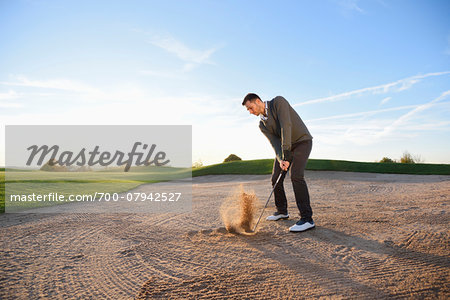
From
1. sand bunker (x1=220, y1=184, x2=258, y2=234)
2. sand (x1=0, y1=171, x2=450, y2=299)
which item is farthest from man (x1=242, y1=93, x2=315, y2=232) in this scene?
sand bunker (x1=220, y1=184, x2=258, y2=234)

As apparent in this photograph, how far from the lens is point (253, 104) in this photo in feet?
18.0

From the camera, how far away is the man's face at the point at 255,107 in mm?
5477

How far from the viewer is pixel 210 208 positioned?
8.03 m

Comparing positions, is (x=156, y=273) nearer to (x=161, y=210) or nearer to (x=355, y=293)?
(x=355, y=293)

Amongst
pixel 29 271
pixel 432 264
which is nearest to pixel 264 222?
pixel 432 264

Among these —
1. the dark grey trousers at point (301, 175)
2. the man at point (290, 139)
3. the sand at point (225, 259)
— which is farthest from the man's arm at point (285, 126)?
the sand at point (225, 259)

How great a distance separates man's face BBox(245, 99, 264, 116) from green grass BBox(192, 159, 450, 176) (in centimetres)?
1416

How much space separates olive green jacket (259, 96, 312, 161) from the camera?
521 centimetres

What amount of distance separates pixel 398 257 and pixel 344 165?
57.5ft

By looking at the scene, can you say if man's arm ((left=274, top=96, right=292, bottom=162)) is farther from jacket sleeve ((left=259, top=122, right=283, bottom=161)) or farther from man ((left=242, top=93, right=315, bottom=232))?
jacket sleeve ((left=259, top=122, right=283, bottom=161))

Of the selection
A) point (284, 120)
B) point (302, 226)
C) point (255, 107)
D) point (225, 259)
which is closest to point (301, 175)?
point (302, 226)

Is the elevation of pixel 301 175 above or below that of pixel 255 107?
below

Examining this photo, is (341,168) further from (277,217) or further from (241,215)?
(241,215)

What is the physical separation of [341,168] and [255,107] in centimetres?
1551
